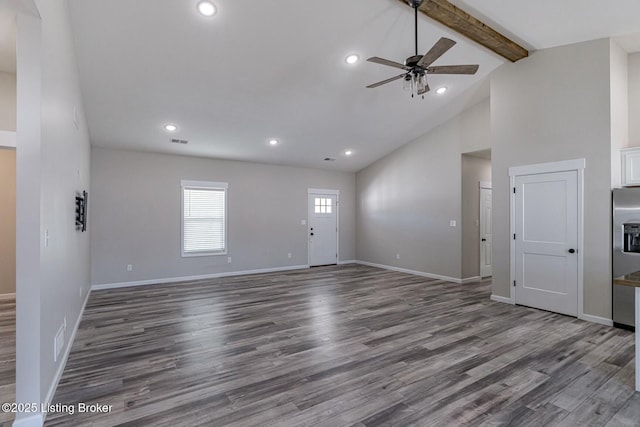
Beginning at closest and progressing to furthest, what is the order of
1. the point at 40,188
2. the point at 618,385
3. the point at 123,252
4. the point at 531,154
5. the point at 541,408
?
the point at 40,188 → the point at 541,408 → the point at 618,385 → the point at 531,154 → the point at 123,252

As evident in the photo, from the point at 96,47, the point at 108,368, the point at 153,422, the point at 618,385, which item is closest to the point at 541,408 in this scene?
the point at 618,385

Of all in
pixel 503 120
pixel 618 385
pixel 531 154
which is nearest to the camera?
pixel 618 385

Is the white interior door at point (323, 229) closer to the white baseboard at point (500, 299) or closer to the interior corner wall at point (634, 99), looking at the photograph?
the white baseboard at point (500, 299)

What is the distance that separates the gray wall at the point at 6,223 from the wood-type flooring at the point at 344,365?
5.52 feet

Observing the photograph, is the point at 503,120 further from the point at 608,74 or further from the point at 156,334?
the point at 156,334

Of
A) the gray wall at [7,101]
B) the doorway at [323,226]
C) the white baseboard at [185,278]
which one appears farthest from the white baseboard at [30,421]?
the doorway at [323,226]

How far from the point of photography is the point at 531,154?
4.54 m

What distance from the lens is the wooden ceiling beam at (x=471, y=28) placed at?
11.6 ft

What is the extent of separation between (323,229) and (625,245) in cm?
600

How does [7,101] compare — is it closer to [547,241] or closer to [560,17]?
[560,17]

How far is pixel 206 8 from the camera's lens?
3.19 meters

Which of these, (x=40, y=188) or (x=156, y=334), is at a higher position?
(x=40, y=188)

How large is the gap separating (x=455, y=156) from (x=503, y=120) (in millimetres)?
1488

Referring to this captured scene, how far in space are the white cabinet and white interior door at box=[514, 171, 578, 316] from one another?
1.72ft
